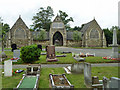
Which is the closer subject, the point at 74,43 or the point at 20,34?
the point at 20,34

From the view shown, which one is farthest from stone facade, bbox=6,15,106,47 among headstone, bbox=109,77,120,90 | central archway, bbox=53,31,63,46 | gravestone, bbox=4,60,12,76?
headstone, bbox=109,77,120,90

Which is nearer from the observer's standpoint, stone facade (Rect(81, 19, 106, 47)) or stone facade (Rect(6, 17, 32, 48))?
stone facade (Rect(6, 17, 32, 48))

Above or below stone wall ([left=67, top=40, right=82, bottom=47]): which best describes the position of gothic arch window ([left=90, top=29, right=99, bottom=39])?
above

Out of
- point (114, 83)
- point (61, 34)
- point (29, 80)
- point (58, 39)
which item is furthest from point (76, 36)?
point (114, 83)

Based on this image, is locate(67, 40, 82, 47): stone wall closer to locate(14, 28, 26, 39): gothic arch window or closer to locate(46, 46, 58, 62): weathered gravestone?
locate(14, 28, 26, 39): gothic arch window

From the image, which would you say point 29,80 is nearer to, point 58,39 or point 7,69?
point 7,69

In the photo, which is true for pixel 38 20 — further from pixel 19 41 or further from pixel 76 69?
pixel 76 69

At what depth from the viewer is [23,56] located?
44.9 feet

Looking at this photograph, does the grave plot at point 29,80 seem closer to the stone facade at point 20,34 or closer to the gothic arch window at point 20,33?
the stone facade at point 20,34

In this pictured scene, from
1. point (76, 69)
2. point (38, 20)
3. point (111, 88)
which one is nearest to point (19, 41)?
point (38, 20)

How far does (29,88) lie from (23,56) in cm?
808

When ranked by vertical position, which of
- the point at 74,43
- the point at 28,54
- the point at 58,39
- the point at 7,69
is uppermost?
the point at 58,39

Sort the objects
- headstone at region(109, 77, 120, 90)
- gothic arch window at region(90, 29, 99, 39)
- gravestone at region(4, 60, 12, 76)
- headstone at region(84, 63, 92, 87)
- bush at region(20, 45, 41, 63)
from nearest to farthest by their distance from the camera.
A: headstone at region(109, 77, 120, 90), headstone at region(84, 63, 92, 87), gravestone at region(4, 60, 12, 76), bush at region(20, 45, 41, 63), gothic arch window at region(90, 29, 99, 39)

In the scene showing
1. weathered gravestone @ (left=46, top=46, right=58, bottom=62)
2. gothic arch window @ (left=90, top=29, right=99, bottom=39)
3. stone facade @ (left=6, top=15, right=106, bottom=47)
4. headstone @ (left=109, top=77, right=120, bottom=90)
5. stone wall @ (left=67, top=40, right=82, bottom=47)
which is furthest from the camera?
stone wall @ (left=67, top=40, right=82, bottom=47)
